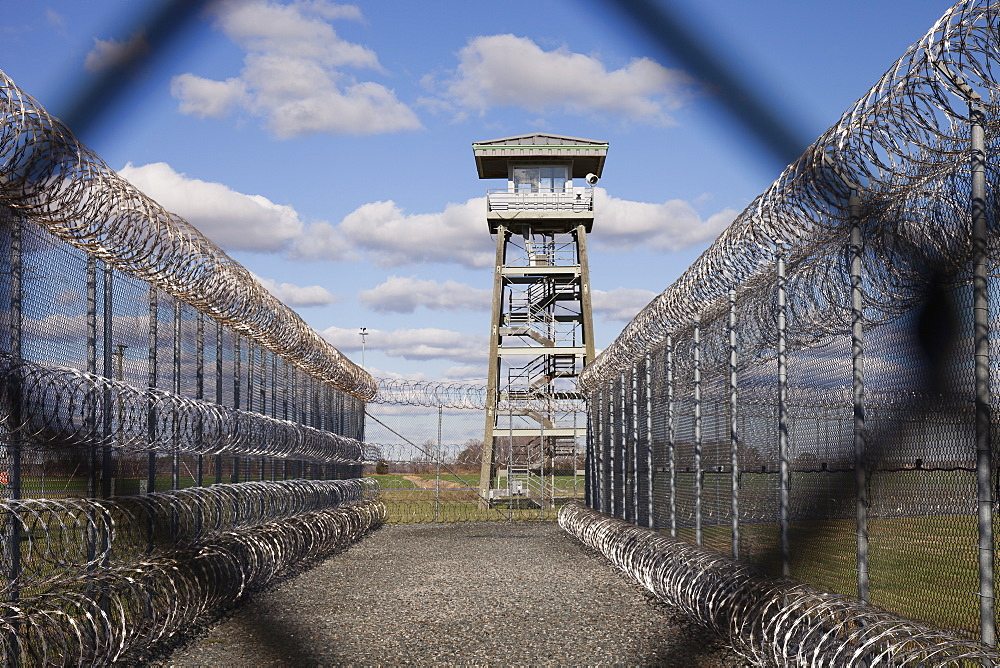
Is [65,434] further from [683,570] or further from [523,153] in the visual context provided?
[523,153]

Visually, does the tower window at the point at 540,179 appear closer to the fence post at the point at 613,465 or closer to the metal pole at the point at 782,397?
the fence post at the point at 613,465

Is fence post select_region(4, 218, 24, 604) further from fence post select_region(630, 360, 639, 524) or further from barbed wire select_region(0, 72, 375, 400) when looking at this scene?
fence post select_region(630, 360, 639, 524)

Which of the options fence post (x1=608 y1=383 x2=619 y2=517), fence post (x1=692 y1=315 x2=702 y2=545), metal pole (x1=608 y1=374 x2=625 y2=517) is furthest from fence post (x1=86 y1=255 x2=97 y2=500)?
fence post (x1=608 y1=383 x2=619 y2=517)

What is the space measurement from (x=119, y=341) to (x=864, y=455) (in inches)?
240

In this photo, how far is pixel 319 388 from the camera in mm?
21703

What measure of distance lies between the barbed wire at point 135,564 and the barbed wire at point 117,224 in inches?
72.5

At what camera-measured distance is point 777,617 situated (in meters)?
7.05

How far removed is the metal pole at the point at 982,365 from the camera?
4.66 metres

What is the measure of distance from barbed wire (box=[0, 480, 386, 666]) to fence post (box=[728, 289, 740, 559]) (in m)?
4.73

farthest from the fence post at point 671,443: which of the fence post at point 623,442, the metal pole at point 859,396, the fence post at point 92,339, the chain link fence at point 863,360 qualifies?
the fence post at point 92,339

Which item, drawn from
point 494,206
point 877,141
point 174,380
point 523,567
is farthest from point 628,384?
point 494,206

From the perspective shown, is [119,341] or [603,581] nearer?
[119,341]

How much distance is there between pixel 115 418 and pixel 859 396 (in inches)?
224

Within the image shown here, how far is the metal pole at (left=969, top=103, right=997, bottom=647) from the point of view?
15.3ft
